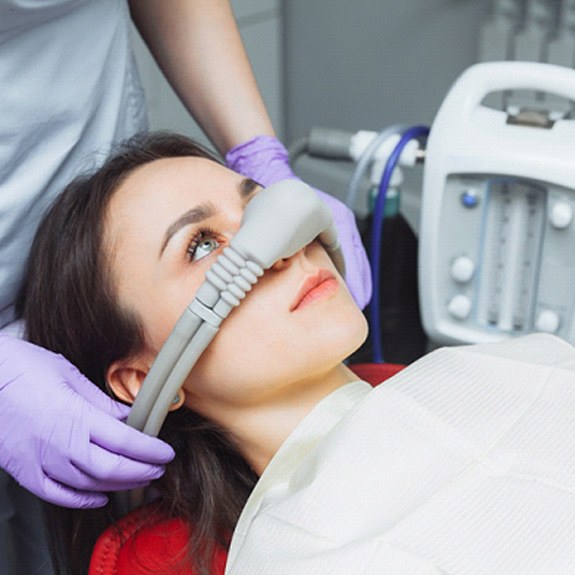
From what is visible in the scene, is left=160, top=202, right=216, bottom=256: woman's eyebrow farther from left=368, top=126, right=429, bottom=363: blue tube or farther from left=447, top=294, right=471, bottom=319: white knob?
left=447, top=294, right=471, bottom=319: white knob

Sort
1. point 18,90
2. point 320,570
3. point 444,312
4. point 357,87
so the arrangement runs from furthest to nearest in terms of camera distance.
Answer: point 357,87 < point 444,312 < point 18,90 < point 320,570

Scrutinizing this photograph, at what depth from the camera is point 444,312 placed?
1.72 meters

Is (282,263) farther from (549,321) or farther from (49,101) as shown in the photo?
(549,321)

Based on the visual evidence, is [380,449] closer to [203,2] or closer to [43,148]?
[43,148]

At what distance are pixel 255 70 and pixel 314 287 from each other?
1836mm

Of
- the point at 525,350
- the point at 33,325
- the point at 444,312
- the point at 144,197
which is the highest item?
the point at 144,197

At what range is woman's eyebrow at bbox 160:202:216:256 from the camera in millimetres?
1208

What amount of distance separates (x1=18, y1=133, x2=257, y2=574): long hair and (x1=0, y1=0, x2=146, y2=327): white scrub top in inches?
1.4

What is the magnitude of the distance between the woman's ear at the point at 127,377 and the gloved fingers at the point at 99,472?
12 centimetres

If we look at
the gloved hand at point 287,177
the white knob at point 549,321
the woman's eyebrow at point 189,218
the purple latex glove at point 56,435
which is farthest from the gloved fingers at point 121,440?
the white knob at point 549,321

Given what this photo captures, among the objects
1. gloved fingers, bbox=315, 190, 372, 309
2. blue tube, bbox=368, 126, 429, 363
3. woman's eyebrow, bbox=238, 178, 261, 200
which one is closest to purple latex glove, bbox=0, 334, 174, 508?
woman's eyebrow, bbox=238, 178, 261, 200

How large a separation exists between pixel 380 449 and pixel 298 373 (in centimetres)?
15

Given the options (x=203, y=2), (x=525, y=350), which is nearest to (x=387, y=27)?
(x=203, y=2)

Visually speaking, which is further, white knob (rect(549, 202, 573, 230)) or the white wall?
the white wall
